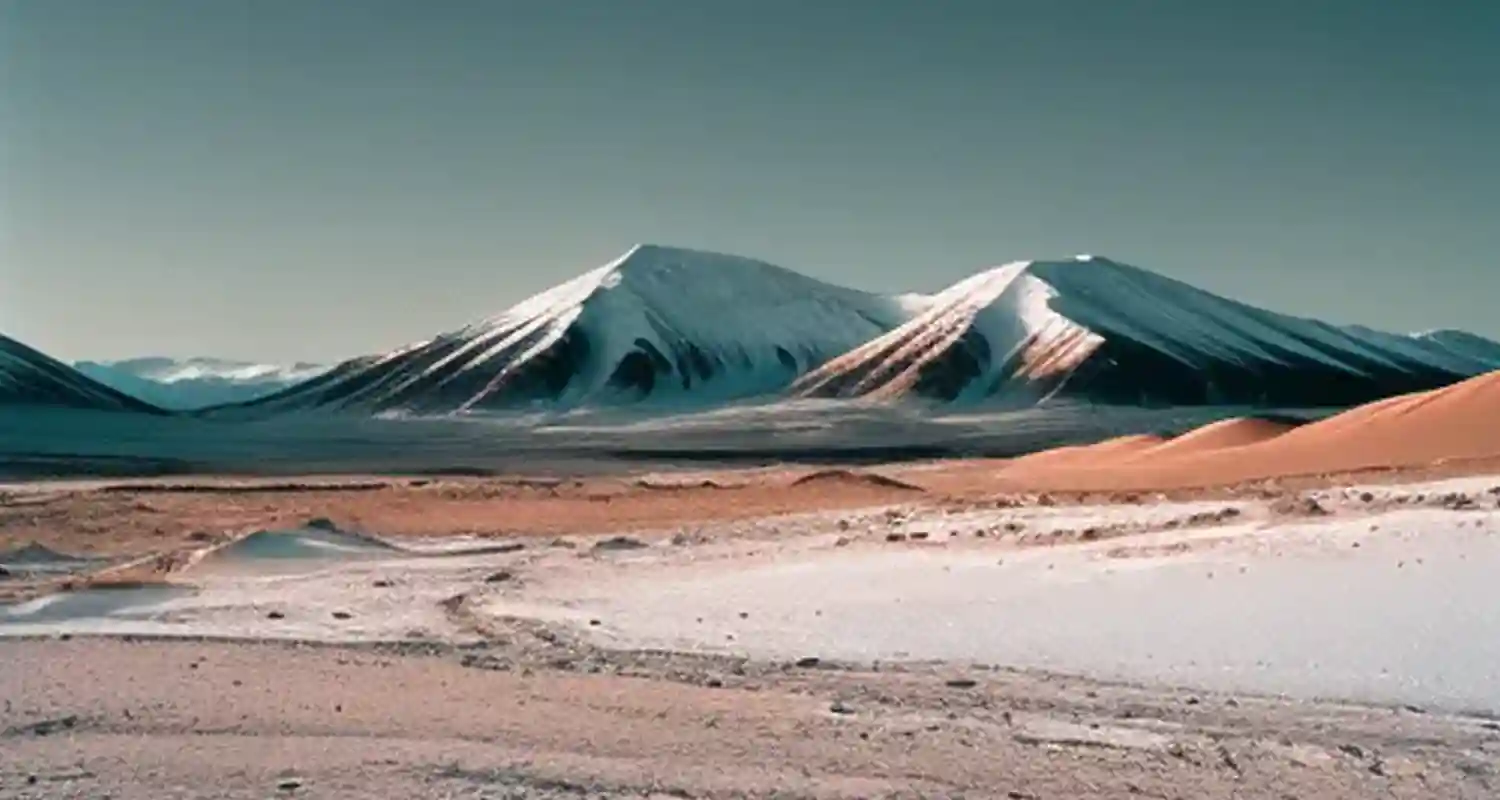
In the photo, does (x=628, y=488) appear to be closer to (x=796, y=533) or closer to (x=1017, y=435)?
(x=796, y=533)

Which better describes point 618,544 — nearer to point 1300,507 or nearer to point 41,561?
point 41,561

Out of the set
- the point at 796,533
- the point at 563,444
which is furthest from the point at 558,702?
the point at 563,444

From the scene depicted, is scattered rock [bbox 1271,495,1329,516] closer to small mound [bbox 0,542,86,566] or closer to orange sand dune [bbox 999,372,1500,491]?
orange sand dune [bbox 999,372,1500,491]

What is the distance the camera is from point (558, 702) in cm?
1271

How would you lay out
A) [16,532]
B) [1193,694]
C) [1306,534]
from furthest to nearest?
1. [16,532]
2. [1306,534]
3. [1193,694]

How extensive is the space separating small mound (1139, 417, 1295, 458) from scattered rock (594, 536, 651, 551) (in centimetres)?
3645

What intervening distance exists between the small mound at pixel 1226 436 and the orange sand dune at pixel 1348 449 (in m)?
6.28

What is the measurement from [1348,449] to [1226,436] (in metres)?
20.3

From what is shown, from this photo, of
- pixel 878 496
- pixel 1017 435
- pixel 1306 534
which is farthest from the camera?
pixel 1017 435

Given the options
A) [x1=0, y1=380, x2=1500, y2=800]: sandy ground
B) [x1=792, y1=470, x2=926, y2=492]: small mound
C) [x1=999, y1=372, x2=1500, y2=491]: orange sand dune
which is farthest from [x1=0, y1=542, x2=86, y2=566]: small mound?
[x1=999, y1=372, x2=1500, y2=491]: orange sand dune

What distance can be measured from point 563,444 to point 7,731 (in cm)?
11632

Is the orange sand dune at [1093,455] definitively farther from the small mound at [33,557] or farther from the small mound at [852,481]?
the small mound at [33,557]

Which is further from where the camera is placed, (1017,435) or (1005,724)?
(1017,435)

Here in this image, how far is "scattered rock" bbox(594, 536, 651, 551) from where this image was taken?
86.9 ft
